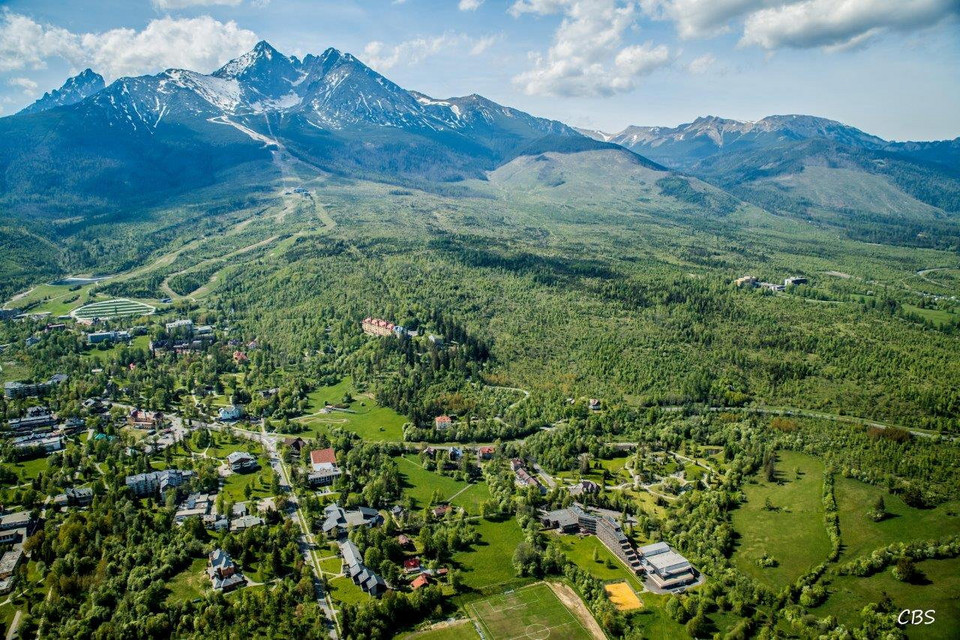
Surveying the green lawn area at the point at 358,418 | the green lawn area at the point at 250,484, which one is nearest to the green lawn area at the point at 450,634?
the green lawn area at the point at 250,484

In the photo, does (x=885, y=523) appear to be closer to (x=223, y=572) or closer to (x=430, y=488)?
(x=430, y=488)

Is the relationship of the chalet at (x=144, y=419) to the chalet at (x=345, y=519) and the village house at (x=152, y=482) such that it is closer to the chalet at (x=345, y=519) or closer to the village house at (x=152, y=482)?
the village house at (x=152, y=482)

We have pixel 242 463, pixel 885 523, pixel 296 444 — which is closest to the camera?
pixel 885 523

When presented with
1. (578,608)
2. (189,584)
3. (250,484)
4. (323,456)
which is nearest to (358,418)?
(323,456)

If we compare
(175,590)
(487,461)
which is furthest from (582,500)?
(175,590)

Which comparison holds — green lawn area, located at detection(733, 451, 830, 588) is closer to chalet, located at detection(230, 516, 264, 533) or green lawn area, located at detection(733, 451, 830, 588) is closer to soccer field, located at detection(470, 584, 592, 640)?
soccer field, located at detection(470, 584, 592, 640)

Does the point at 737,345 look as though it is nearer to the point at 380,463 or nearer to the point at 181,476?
the point at 380,463
